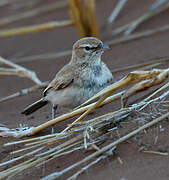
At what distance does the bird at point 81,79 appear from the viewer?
4.53 metres

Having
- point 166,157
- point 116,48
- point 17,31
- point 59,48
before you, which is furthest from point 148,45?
point 166,157

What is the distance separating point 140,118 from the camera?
12.3 ft


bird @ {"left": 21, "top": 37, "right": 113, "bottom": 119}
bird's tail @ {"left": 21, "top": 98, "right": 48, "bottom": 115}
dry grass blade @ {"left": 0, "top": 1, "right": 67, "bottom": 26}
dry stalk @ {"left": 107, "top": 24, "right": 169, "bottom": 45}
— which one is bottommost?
bird's tail @ {"left": 21, "top": 98, "right": 48, "bottom": 115}

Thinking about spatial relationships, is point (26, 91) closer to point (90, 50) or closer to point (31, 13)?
point (90, 50)

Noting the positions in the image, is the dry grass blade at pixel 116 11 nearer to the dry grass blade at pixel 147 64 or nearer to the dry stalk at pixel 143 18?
the dry stalk at pixel 143 18

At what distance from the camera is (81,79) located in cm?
458

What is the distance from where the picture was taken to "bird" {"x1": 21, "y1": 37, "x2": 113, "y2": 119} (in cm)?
453

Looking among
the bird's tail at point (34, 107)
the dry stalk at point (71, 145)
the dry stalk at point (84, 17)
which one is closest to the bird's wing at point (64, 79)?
the bird's tail at point (34, 107)

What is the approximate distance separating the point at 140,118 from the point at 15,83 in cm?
347

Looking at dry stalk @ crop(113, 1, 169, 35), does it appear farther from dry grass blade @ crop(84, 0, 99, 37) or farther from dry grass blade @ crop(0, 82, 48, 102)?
dry grass blade @ crop(0, 82, 48, 102)

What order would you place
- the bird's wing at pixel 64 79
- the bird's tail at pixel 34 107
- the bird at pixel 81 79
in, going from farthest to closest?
1. the bird's tail at pixel 34 107
2. the bird's wing at pixel 64 79
3. the bird at pixel 81 79

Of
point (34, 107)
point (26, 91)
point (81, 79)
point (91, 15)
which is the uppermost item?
point (91, 15)

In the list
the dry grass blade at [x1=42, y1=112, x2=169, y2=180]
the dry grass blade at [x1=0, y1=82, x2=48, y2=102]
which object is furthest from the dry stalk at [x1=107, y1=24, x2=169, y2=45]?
the dry grass blade at [x1=42, y1=112, x2=169, y2=180]

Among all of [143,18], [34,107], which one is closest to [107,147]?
[34,107]
